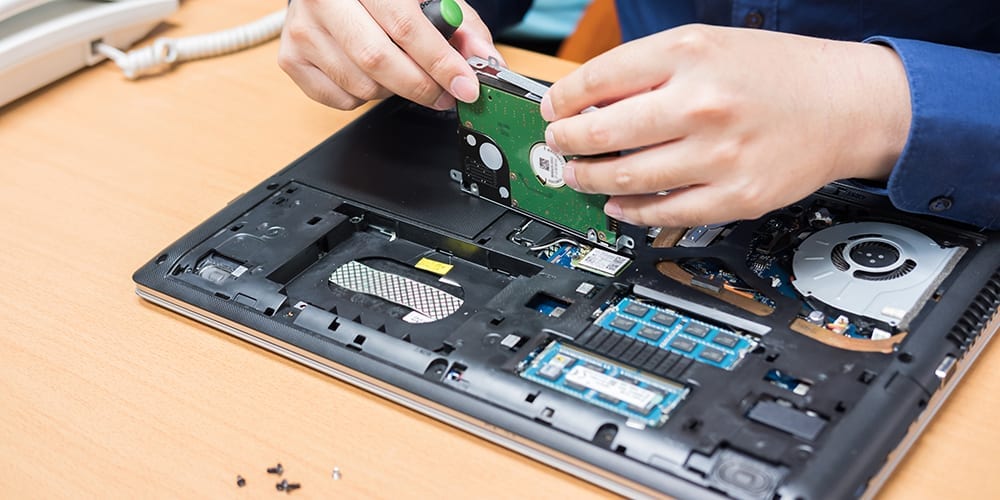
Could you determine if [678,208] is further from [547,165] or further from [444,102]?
[444,102]

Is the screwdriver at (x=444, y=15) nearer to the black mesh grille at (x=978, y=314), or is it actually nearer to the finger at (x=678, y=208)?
the finger at (x=678, y=208)

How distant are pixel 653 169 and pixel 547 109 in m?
0.15

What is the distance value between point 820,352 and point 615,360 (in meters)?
0.21

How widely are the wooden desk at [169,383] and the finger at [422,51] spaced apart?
0.29 metres

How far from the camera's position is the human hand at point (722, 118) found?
1113 millimetres

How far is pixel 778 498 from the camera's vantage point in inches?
37.2

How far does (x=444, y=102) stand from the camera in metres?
1.47

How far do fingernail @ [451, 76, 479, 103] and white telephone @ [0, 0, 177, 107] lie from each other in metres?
0.84

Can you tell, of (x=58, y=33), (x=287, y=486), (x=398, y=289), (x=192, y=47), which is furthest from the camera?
(x=192, y=47)

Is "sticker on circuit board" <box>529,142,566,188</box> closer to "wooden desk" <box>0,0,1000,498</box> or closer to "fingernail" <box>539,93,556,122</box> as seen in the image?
"fingernail" <box>539,93,556,122</box>

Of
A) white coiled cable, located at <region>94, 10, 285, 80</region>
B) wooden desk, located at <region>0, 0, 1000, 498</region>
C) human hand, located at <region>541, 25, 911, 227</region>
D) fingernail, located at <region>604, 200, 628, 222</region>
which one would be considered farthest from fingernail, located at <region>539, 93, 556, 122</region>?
white coiled cable, located at <region>94, 10, 285, 80</region>

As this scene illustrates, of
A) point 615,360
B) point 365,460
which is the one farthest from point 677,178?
point 365,460

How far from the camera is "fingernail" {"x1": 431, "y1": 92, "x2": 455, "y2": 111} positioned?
57.5 inches

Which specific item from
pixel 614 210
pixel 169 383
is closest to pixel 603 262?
pixel 614 210
